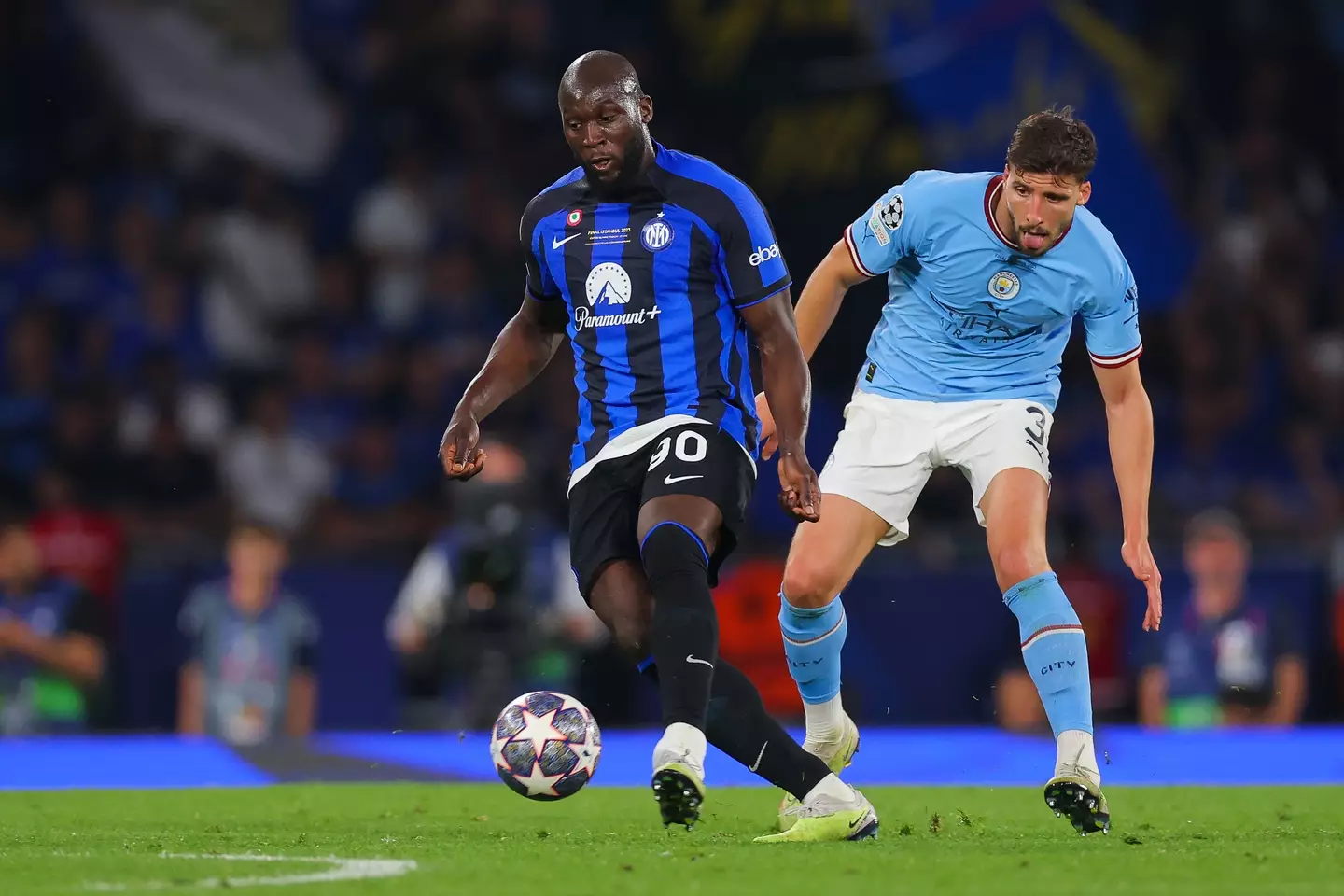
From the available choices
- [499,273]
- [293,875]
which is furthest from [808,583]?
[499,273]

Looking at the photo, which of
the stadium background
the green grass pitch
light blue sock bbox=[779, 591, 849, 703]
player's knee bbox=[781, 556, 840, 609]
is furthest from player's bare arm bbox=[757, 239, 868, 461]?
the stadium background

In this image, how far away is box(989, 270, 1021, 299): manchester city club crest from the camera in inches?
223

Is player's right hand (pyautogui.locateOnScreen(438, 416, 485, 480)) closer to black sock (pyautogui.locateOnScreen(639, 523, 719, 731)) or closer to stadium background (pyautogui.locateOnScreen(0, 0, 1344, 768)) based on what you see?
black sock (pyautogui.locateOnScreen(639, 523, 719, 731))

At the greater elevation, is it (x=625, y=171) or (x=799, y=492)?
(x=625, y=171)

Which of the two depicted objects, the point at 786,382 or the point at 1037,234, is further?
the point at 1037,234

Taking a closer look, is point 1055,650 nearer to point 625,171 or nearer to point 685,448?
point 685,448

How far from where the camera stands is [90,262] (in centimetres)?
1231

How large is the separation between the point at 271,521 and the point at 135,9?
456 centimetres

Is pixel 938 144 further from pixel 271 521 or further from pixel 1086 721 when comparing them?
pixel 1086 721

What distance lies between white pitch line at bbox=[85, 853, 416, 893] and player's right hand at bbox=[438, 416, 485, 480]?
110cm

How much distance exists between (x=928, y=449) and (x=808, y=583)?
1.75 feet

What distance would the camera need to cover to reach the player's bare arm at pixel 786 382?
5035mm

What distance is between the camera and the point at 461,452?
532 centimetres

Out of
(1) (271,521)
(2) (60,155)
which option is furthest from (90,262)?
(1) (271,521)
